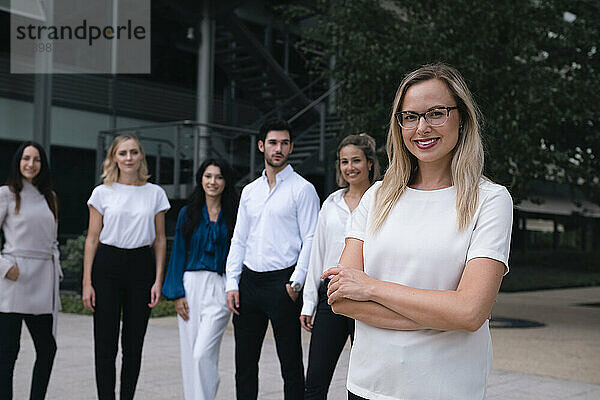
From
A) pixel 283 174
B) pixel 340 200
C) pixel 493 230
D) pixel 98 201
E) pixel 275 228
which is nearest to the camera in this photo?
pixel 493 230

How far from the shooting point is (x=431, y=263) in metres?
2.31

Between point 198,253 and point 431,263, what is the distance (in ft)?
10.5

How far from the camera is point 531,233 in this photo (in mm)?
30281

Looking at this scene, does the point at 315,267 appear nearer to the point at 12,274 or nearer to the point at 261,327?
the point at 261,327

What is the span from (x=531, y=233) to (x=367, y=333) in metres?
29.3

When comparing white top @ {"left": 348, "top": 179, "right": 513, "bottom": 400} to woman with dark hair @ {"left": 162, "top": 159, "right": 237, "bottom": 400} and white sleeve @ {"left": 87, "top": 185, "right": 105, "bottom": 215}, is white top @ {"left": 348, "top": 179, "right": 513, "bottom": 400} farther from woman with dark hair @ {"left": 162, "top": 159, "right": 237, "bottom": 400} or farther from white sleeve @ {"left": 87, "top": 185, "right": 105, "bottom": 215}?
white sleeve @ {"left": 87, "top": 185, "right": 105, "bottom": 215}

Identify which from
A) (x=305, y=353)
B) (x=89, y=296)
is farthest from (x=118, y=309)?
(x=305, y=353)

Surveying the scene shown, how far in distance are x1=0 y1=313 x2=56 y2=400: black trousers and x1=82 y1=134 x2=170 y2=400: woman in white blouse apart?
1.10 feet

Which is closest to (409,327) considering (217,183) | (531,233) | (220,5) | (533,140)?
(217,183)

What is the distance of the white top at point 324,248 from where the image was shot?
15.3 feet

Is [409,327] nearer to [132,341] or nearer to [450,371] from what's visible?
[450,371]

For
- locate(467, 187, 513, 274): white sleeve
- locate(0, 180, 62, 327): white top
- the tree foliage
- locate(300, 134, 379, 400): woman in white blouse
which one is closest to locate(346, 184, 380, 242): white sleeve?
locate(467, 187, 513, 274): white sleeve

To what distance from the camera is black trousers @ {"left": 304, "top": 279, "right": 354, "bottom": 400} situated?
4.52 metres

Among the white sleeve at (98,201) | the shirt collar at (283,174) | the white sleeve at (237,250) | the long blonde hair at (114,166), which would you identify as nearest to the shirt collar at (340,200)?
the shirt collar at (283,174)
